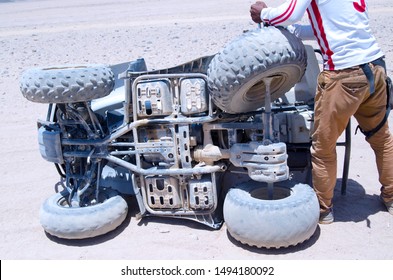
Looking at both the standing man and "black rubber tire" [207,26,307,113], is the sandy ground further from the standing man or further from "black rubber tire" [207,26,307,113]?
"black rubber tire" [207,26,307,113]

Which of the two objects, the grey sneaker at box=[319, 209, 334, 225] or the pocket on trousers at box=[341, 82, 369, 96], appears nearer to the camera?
the pocket on trousers at box=[341, 82, 369, 96]

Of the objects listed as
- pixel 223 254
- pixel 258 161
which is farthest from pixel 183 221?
pixel 258 161

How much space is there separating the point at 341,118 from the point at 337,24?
2.42 feet

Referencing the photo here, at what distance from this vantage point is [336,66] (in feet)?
13.3

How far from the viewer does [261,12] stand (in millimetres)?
4152

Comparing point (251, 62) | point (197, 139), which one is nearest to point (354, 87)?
point (251, 62)

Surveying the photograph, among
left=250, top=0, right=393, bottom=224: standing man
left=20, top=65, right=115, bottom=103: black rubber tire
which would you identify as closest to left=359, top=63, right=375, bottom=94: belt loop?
left=250, top=0, right=393, bottom=224: standing man

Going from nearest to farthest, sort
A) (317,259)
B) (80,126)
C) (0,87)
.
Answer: (317,259) < (80,126) < (0,87)

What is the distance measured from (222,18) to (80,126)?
16253 mm

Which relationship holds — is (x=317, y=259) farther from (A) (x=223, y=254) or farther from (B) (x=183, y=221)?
(B) (x=183, y=221)

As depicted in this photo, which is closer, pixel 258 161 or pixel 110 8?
pixel 258 161

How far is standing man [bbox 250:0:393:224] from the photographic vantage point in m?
3.95

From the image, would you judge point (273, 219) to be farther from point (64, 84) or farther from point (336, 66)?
point (64, 84)

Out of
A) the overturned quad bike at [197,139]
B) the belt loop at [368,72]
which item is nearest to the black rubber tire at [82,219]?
the overturned quad bike at [197,139]
